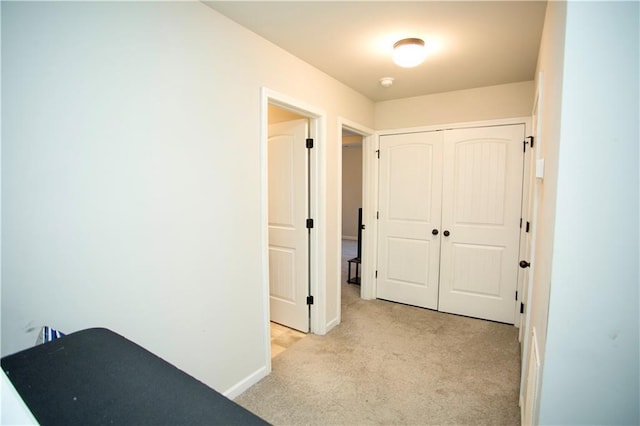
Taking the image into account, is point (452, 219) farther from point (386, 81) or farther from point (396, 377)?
point (396, 377)

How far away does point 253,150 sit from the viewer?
2184 millimetres

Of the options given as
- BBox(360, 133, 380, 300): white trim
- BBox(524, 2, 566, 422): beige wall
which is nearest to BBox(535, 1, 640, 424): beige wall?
BBox(524, 2, 566, 422): beige wall

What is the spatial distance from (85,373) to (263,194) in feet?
5.09

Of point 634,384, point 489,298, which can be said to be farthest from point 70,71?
point 489,298

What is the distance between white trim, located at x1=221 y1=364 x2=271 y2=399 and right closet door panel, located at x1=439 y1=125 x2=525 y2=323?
2.23 metres

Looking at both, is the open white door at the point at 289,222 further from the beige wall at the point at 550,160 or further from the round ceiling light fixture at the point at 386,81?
the beige wall at the point at 550,160

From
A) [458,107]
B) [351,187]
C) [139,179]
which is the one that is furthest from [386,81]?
[351,187]

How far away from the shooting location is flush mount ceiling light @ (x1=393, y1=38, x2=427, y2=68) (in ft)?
7.18

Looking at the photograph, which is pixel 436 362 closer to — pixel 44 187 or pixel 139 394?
pixel 139 394

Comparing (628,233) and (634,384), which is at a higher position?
(628,233)

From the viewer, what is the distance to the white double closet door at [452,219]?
10.6 feet

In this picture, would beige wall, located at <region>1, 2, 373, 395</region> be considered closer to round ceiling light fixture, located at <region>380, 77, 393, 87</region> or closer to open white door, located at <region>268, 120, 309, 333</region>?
open white door, located at <region>268, 120, 309, 333</region>

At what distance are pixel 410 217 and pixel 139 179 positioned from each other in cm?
295

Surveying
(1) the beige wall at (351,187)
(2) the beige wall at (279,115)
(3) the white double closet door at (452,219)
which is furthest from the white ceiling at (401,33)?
(1) the beige wall at (351,187)
